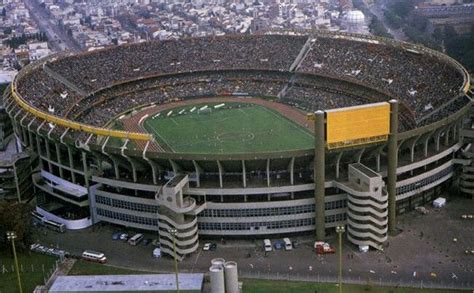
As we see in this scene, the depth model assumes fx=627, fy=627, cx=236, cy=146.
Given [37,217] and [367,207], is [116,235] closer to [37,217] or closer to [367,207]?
[37,217]

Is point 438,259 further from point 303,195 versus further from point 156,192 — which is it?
point 156,192

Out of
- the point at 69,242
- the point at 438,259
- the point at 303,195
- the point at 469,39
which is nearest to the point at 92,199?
the point at 69,242

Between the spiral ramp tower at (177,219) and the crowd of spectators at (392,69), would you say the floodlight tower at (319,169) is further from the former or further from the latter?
the crowd of spectators at (392,69)

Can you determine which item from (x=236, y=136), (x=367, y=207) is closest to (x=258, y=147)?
(x=236, y=136)

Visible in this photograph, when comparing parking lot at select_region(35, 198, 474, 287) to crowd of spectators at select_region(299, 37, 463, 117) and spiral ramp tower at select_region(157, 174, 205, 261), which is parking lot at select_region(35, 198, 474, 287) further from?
crowd of spectators at select_region(299, 37, 463, 117)

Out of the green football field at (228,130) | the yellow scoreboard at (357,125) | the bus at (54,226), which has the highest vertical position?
the yellow scoreboard at (357,125)

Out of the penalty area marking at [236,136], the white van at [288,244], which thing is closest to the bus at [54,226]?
the white van at [288,244]
